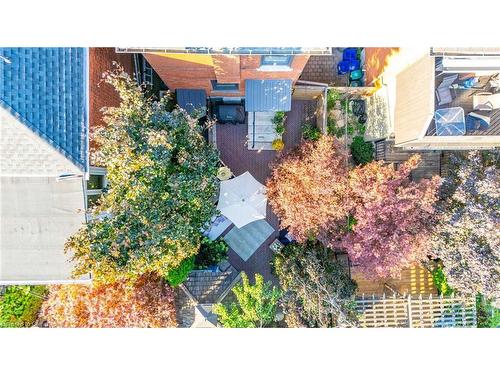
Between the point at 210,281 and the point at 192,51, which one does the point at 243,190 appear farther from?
the point at 192,51

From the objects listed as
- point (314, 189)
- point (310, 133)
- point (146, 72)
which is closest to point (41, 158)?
point (146, 72)

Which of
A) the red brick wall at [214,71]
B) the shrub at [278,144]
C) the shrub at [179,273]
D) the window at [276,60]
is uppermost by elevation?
the window at [276,60]

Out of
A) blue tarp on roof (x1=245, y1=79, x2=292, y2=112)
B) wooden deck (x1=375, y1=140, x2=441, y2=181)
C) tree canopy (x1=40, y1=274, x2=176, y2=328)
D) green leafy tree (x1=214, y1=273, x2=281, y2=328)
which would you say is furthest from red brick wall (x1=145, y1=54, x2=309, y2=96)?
tree canopy (x1=40, y1=274, x2=176, y2=328)

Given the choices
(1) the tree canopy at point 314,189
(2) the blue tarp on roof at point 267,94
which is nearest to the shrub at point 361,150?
(1) the tree canopy at point 314,189

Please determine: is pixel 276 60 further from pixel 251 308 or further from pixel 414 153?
pixel 251 308

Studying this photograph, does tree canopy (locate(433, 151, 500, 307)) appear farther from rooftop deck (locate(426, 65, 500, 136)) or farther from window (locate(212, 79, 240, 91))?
window (locate(212, 79, 240, 91))

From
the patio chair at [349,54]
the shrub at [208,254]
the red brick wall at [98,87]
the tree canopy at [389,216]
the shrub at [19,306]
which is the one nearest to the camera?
the red brick wall at [98,87]

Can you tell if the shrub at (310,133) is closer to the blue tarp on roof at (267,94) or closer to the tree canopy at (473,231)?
the blue tarp on roof at (267,94)
